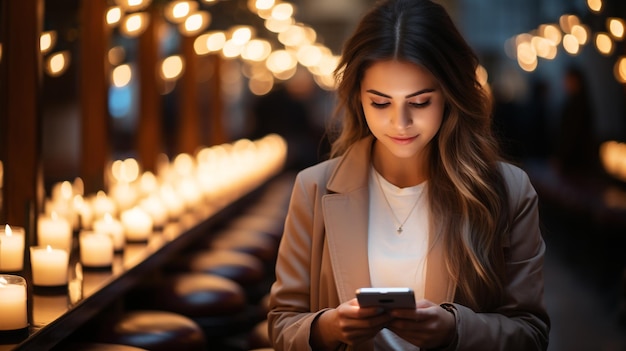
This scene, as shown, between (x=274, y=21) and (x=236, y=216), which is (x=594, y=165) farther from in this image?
(x=236, y=216)

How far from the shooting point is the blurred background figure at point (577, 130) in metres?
17.4

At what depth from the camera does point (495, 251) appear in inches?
143

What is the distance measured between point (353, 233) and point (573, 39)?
10.3 metres

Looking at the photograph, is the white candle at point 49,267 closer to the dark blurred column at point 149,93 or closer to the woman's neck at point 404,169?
the woman's neck at point 404,169

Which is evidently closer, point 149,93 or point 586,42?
point 149,93

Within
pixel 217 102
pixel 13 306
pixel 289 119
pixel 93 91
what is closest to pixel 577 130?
pixel 217 102

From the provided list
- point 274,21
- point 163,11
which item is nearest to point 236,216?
point 163,11

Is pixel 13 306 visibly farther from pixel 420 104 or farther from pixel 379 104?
pixel 420 104

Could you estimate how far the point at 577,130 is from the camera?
17469 millimetres

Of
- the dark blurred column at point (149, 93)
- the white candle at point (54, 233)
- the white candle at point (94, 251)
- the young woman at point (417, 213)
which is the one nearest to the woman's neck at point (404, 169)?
the young woman at point (417, 213)

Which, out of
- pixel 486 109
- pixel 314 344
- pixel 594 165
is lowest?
pixel 594 165

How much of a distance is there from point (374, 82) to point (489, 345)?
0.99 m

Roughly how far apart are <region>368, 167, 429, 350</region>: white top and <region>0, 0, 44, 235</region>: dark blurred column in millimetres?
2425

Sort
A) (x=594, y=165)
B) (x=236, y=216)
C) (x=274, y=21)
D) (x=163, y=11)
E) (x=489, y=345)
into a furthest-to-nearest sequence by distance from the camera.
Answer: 1. (x=594, y=165)
2. (x=274, y=21)
3. (x=236, y=216)
4. (x=163, y=11)
5. (x=489, y=345)
